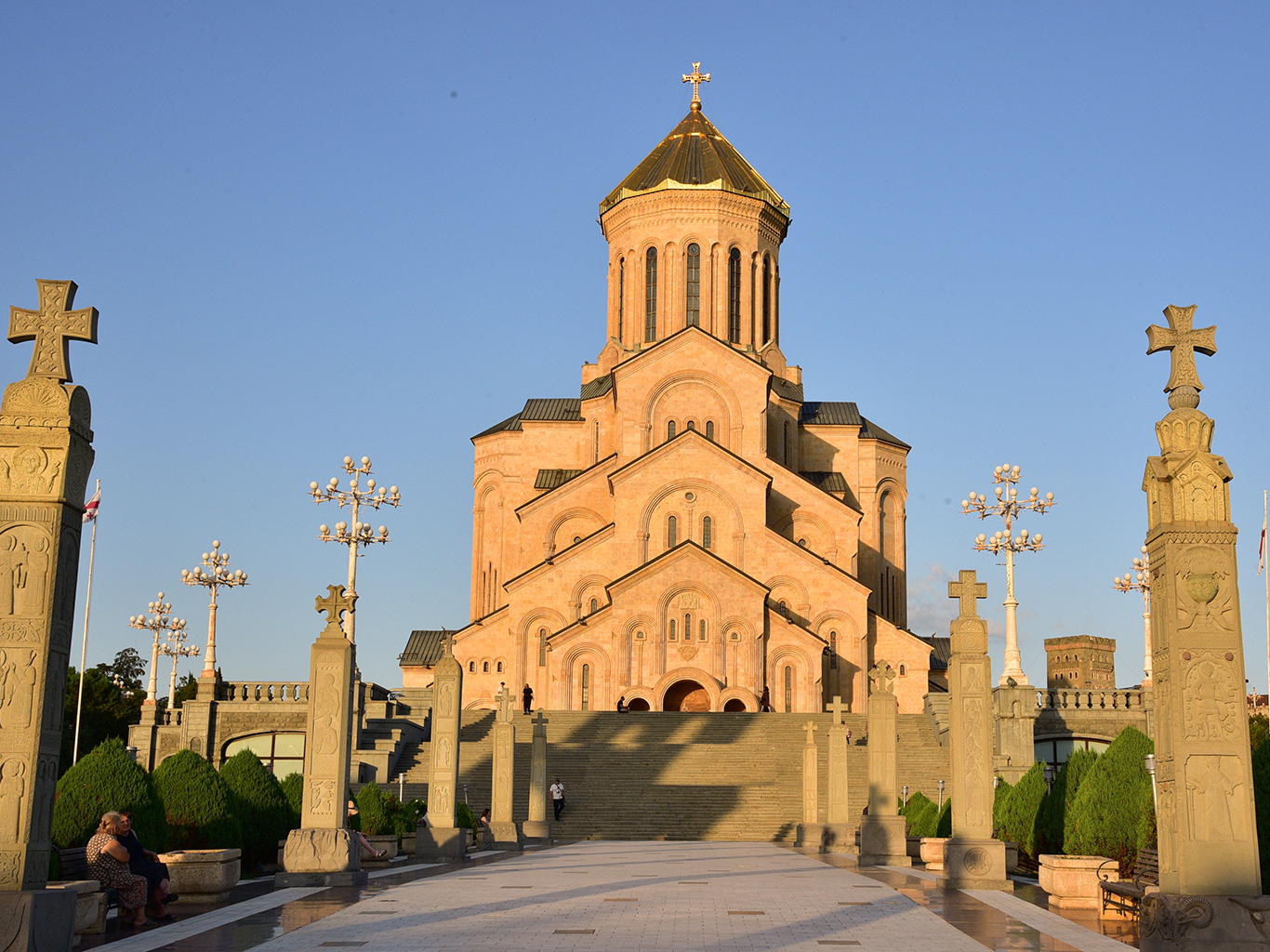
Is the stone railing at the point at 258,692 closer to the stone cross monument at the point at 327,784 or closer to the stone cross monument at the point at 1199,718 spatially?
the stone cross monument at the point at 327,784

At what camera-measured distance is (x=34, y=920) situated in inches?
320

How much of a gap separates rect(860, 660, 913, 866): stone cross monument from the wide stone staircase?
945 centimetres

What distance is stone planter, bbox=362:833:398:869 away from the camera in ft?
58.2

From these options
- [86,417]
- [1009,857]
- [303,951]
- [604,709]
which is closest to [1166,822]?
[303,951]

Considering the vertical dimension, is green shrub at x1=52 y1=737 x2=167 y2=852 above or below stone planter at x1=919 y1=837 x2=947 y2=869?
above

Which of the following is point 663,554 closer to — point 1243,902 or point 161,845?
point 161,845

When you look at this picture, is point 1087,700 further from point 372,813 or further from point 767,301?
point 372,813

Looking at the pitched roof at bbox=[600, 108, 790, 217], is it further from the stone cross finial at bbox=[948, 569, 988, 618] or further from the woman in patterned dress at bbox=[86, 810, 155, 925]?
the woman in patterned dress at bbox=[86, 810, 155, 925]

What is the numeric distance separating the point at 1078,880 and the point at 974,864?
1949 millimetres

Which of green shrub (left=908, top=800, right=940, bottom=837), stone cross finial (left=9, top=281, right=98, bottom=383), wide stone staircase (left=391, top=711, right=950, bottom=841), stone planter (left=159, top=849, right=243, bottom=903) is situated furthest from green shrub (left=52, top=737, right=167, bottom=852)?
wide stone staircase (left=391, top=711, right=950, bottom=841)

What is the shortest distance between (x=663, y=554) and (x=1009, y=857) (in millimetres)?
26526

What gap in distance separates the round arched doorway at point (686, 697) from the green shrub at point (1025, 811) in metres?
25.8

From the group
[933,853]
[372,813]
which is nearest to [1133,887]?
[933,853]

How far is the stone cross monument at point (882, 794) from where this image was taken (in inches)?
757
